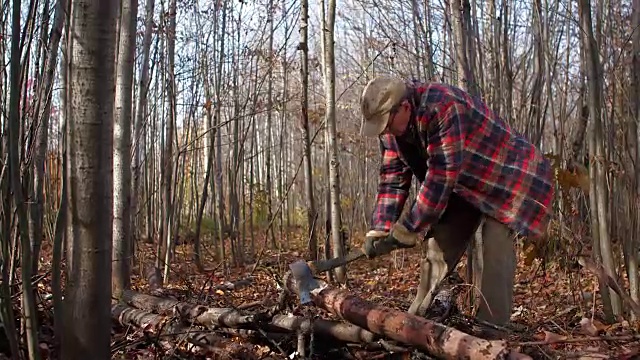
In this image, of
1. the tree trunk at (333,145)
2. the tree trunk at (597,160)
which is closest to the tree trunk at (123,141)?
Answer: the tree trunk at (333,145)

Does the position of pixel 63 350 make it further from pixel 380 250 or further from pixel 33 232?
pixel 380 250

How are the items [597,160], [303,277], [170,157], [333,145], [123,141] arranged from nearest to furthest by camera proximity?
[303,277] → [597,160] → [123,141] → [333,145] → [170,157]

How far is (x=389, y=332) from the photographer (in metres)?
3.03

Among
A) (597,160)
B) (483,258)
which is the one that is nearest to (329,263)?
(483,258)

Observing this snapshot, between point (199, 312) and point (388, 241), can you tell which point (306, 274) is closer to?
point (388, 241)

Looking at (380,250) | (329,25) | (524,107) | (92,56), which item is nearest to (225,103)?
(329,25)

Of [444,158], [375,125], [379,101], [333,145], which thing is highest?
[333,145]

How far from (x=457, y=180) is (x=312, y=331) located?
118 cm

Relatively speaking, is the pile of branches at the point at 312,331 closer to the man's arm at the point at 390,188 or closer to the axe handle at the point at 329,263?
the axe handle at the point at 329,263

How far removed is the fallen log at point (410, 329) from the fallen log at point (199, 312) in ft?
1.09

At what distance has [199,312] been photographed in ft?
12.9

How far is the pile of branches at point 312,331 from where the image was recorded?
291cm

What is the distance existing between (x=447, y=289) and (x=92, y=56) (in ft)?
7.98

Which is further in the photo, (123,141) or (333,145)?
(333,145)
